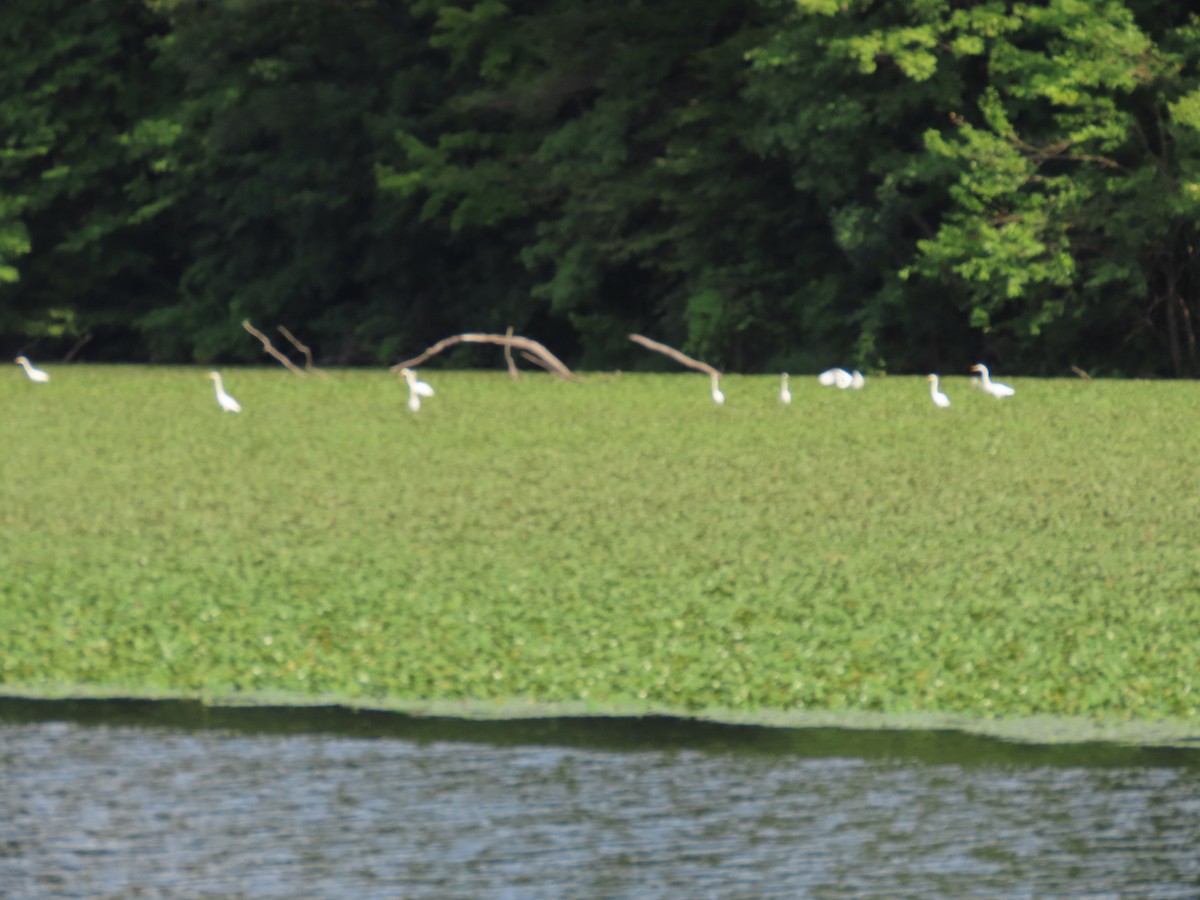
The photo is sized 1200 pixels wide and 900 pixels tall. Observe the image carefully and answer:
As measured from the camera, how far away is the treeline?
29.2 metres

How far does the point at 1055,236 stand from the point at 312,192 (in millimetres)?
16512

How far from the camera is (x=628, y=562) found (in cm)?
1362

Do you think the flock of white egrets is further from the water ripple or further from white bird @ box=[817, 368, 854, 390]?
the water ripple

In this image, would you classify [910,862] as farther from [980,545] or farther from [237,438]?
[237,438]

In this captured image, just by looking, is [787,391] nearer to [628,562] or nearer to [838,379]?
[838,379]

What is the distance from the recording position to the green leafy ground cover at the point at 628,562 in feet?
35.7

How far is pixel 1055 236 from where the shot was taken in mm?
29125

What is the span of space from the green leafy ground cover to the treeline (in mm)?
7284

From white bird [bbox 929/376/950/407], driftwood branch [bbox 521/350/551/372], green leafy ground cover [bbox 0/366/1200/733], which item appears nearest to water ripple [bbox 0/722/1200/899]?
green leafy ground cover [bbox 0/366/1200/733]

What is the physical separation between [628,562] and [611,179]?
2340cm

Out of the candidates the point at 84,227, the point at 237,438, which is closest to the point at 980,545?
the point at 237,438

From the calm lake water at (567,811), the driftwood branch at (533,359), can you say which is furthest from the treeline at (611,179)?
the calm lake water at (567,811)

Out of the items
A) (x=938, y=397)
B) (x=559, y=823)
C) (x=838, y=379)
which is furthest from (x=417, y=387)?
(x=559, y=823)

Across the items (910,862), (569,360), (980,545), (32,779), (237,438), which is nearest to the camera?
(910,862)
